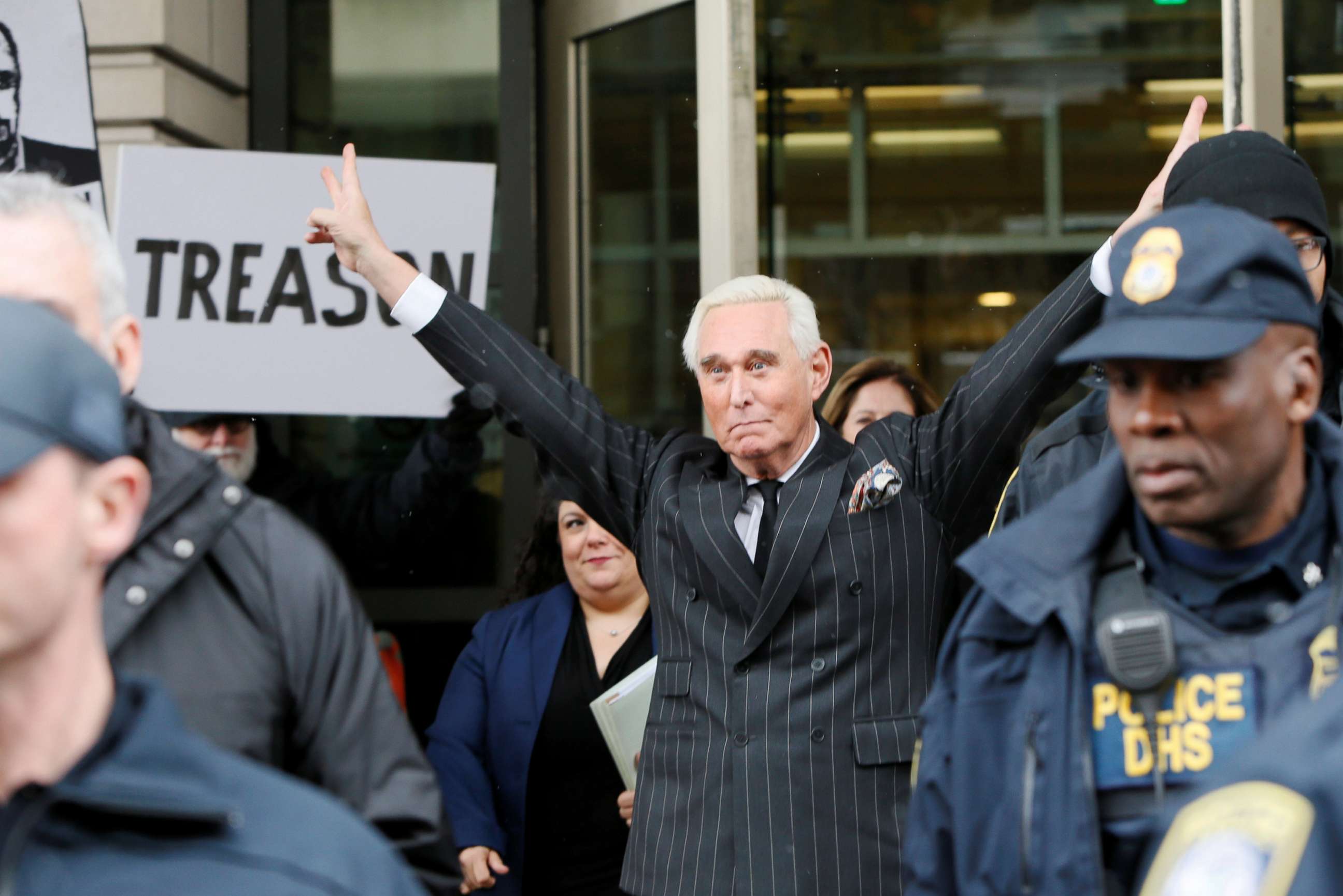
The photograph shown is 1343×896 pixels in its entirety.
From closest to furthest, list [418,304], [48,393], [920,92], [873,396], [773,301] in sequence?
[48,393], [418,304], [773,301], [873,396], [920,92]

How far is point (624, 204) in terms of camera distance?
5926 mm

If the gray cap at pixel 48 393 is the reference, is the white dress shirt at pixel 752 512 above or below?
below

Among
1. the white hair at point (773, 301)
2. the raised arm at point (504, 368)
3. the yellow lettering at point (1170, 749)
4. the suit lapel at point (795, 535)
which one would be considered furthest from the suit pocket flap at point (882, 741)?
the yellow lettering at point (1170, 749)

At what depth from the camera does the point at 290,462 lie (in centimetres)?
539

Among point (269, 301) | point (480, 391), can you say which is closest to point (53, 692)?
point (480, 391)

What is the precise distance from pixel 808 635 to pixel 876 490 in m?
0.34

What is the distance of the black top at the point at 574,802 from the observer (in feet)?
13.1

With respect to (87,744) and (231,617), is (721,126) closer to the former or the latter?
(231,617)

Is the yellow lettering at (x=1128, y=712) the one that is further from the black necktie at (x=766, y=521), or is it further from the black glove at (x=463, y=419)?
the black glove at (x=463, y=419)

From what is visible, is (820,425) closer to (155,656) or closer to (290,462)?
(155,656)

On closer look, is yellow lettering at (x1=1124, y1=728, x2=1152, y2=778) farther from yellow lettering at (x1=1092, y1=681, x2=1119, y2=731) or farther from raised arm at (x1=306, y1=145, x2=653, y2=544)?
raised arm at (x1=306, y1=145, x2=653, y2=544)

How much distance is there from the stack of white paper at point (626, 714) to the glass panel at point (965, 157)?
11.3 ft

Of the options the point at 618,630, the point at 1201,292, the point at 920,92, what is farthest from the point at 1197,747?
the point at 920,92

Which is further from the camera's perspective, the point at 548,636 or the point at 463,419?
the point at 463,419
